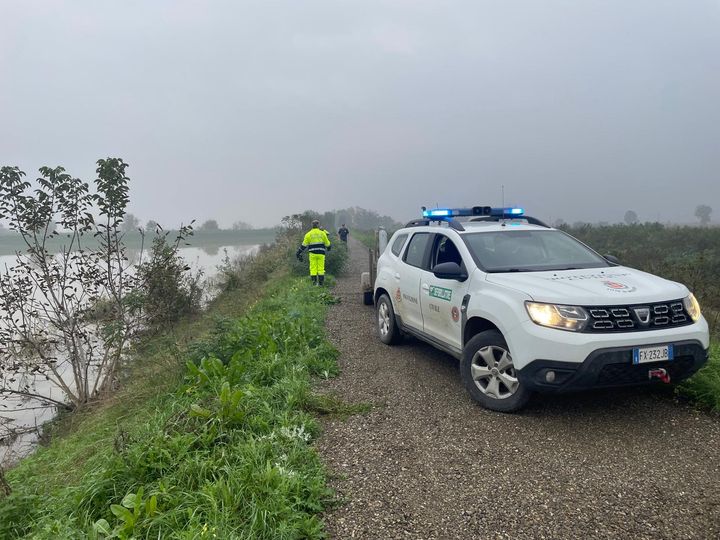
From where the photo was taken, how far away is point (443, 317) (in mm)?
4996

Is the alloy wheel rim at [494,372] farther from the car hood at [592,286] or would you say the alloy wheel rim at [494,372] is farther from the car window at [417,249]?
the car window at [417,249]

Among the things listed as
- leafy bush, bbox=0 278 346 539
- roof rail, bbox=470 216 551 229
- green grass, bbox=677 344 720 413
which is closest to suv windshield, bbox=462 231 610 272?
roof rail, bbox=470 216 551 229

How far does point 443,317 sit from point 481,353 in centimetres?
86

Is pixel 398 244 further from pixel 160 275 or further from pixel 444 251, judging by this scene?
pixel 160 275

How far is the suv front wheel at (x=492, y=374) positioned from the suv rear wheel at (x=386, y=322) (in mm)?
2091

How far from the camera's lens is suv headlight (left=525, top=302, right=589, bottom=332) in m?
3.57

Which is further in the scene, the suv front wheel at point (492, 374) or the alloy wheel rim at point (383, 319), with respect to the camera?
the alloy wheel rim at point (383, 319)

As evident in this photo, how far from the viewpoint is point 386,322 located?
21.9ft

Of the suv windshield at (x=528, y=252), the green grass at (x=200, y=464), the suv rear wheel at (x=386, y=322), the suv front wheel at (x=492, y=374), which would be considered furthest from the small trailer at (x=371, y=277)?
the suv front wheel at (x=492, y=374)

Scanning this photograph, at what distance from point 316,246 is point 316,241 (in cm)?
17

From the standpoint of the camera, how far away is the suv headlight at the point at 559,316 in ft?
11.7

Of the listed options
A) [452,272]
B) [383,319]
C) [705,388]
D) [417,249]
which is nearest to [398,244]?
[417,249]

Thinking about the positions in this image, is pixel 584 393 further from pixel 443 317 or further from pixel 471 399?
pixel 443 317

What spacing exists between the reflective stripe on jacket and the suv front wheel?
745cm
